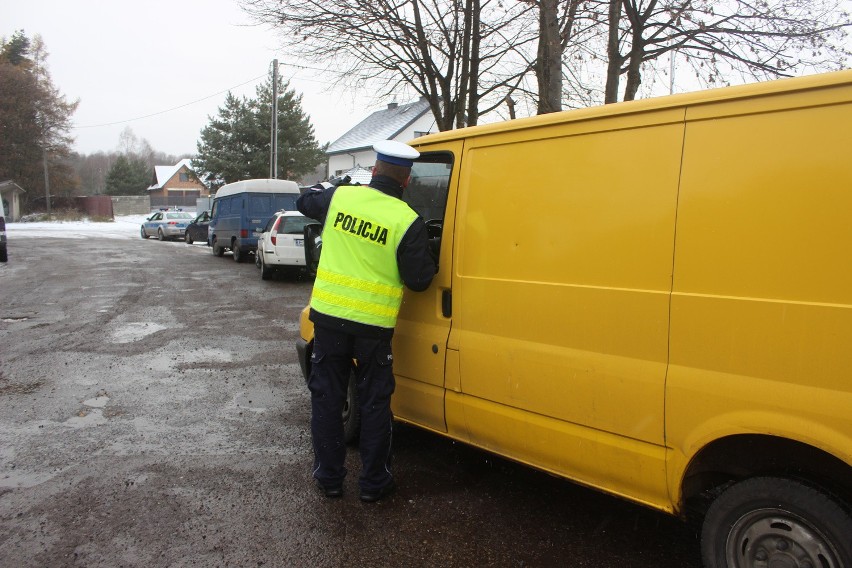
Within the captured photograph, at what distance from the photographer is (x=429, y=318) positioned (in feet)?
11.0

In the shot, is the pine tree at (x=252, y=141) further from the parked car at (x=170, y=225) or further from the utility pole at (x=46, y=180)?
the utility pole at (x=46, y=180)

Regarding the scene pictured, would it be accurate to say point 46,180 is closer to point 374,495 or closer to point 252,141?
point 252,141

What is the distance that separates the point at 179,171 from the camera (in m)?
76.9

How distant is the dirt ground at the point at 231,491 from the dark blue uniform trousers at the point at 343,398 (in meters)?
0.17

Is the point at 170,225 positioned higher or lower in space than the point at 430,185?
lower

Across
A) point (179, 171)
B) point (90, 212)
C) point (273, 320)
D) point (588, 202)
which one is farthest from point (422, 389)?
point (179, 171)

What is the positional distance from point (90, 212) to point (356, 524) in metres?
55.9

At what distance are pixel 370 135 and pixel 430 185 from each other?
3787cm

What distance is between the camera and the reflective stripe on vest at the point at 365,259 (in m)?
3.13

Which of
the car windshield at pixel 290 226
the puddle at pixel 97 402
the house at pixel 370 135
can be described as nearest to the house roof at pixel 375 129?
the house at pixel 370 135

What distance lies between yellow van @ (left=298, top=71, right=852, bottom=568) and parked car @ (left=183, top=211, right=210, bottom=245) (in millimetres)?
24121

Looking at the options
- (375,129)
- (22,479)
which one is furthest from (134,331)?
(375,129)

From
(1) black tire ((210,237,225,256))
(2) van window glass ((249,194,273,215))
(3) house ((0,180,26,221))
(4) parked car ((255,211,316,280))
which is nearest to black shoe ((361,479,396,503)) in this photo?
(4) parked car ((255,211,316,280))

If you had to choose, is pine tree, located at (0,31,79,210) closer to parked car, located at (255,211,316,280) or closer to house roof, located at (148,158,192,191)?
house roof, located at (148,158,192,191)
